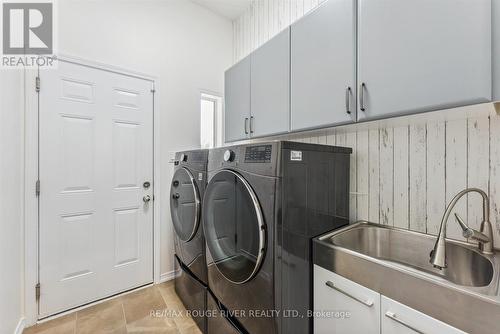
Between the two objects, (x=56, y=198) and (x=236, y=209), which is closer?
(x=236, y=209)

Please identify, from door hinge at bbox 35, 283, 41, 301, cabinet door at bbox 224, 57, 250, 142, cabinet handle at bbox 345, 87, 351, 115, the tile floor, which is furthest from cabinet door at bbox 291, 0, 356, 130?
door hinge at bbox 35, 283, 41, 301

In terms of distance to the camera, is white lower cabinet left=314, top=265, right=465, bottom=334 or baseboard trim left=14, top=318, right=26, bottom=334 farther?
baseboard trim left=14, top=318, right=26, bottom=334

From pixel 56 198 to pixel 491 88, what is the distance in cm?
269

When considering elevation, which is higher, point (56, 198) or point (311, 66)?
point (311, 66)

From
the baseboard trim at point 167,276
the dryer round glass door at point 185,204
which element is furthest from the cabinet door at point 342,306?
the baseboard trim at point 167,276

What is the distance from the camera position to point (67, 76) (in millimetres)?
1898

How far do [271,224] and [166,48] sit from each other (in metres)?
2.26

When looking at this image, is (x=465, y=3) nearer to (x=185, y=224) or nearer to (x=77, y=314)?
(x=185, y=224)

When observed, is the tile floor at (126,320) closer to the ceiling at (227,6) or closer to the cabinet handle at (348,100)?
the cabinet handle at (348,100)

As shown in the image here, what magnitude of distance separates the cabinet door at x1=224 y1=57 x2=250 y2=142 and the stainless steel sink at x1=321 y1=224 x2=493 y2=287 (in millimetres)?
1200

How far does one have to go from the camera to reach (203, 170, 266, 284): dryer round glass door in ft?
3.92

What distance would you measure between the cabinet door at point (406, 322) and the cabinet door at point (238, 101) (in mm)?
1549

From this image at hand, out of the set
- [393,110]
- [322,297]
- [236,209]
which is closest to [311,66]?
[393,110]

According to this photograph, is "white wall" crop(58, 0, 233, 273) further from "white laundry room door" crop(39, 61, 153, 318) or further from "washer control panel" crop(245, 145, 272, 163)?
"washer control panel" crop(245, 145, 272, 163)
